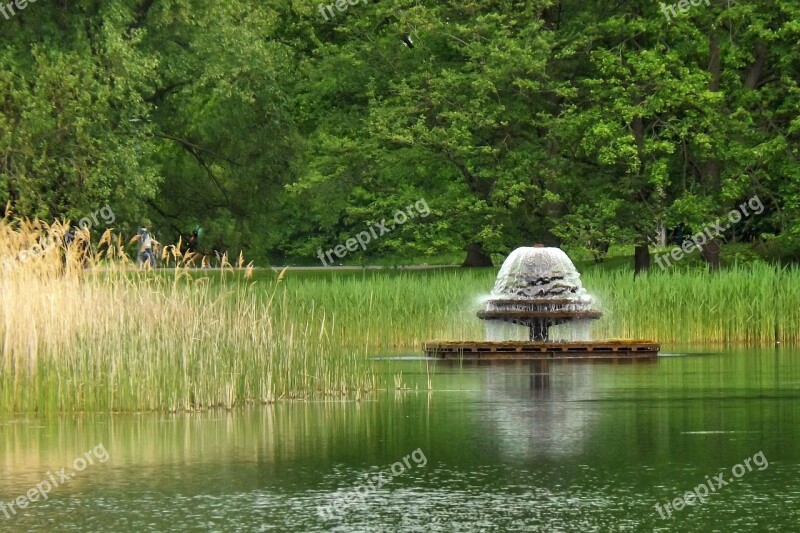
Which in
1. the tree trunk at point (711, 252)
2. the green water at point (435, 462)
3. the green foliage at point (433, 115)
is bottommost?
the green water at point (435, 462)

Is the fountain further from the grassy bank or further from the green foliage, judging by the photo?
the green foliage

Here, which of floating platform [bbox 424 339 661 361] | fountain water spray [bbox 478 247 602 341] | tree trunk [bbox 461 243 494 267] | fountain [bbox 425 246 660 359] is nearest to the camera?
floating platform [bbox 424 339 661 361]

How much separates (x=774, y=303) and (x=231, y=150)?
2031 centimetres

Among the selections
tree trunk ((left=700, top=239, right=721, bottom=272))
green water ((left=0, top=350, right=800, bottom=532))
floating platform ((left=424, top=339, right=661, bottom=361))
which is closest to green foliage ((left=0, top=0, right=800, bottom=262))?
tree trunk ((left=700, top=239, right=721, bottom=272))

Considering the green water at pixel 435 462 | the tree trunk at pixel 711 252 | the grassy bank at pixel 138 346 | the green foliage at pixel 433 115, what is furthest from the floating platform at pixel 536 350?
the tree trunk at pixel 711 252

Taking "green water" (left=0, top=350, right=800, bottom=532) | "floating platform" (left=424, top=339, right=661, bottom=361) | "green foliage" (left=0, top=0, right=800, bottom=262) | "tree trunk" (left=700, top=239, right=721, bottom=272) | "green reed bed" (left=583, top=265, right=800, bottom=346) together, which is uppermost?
"green foliage" (left=0, top=0, right=800, bottom=262)

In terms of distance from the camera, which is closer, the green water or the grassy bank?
the green water

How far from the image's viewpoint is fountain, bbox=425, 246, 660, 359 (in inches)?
1015

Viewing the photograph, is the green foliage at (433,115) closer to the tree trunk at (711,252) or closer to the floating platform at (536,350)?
the tree trunk at (711,252)

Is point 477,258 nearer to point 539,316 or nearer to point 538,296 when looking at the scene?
point 538,296

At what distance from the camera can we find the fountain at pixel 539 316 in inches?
1015

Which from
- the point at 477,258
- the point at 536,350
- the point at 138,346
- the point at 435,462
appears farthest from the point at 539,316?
the point at 477,258

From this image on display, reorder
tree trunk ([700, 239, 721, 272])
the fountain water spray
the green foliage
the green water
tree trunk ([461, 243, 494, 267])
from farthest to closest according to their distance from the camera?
tree trunk ([461, 243, 494, 267])
tree trunk ([700, 239, 721, 272])
the green foliage
the fountain water spray
the green water

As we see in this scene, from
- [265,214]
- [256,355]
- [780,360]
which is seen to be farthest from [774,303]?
[265,214]
